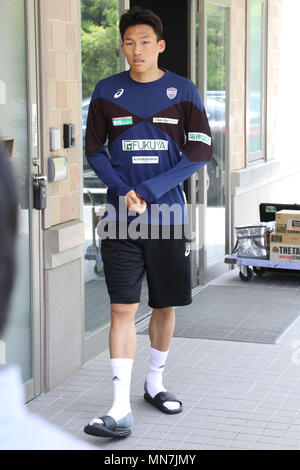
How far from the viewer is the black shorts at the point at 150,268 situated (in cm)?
418

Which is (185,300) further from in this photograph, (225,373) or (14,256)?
(14,256)

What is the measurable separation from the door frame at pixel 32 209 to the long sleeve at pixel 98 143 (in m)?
0.47

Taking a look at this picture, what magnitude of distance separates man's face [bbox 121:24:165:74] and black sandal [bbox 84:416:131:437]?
169cm

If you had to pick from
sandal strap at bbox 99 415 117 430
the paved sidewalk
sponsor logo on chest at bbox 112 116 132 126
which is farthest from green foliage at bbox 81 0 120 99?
sandal strap at bbox 99 415 117 430

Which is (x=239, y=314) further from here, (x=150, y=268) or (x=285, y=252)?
(x=150, y=268)

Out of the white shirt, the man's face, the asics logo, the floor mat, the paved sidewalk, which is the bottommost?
the paved sidewalk

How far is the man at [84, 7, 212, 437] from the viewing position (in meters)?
4.14

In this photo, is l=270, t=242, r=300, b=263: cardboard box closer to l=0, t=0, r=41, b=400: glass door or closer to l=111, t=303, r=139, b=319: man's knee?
l=0, t=0, r=41, b=400: glass door

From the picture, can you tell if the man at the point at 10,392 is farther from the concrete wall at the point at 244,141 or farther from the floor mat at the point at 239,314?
the concrete wall at the point at 244,141

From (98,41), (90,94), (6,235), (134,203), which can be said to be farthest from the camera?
(98,41)

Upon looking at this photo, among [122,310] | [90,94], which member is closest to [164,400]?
[122,310]

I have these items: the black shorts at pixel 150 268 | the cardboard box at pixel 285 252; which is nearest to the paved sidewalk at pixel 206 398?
the black shorts at pixel 150 268

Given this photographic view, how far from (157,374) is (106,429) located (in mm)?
586

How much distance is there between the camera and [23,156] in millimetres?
4570
